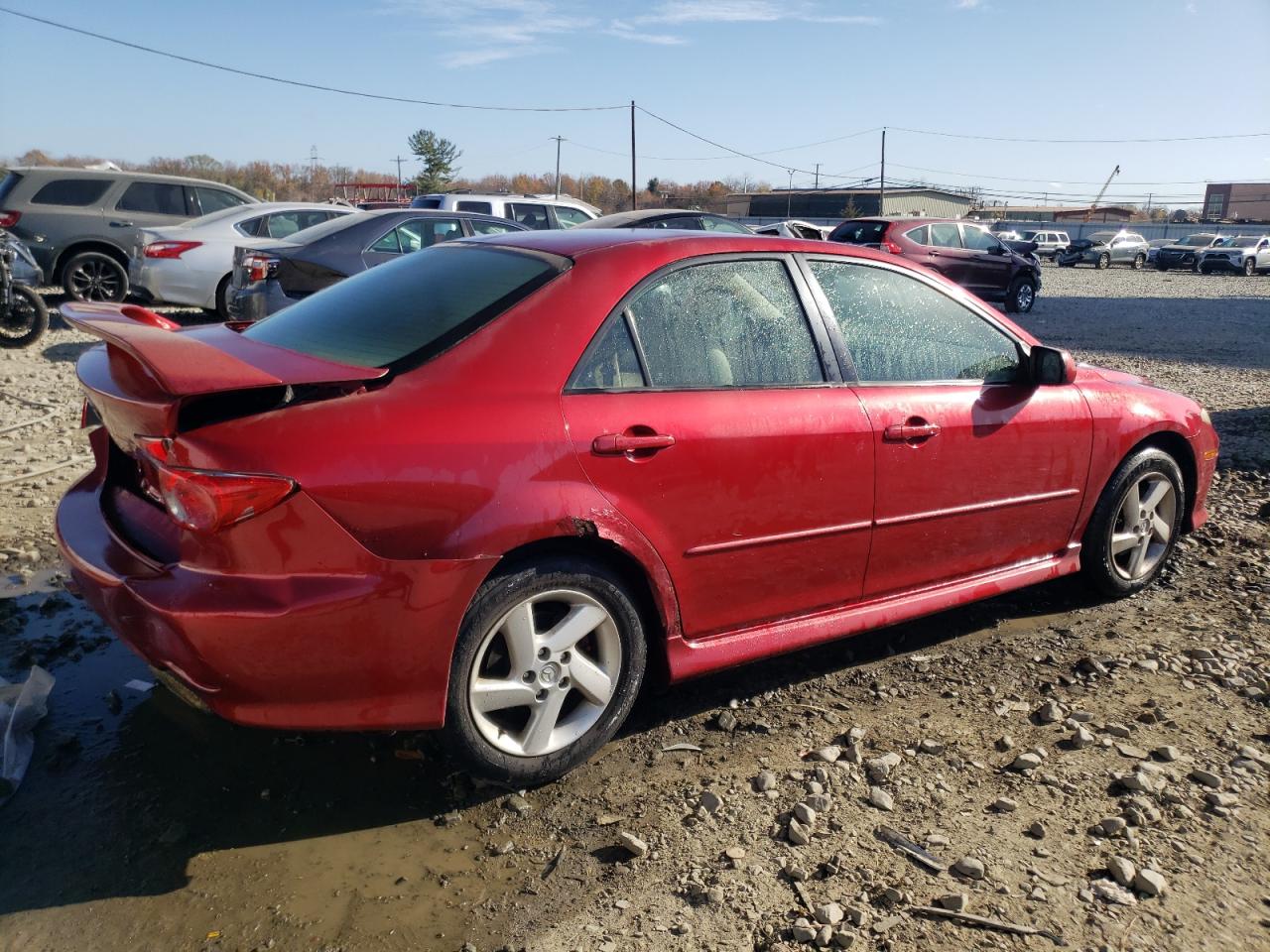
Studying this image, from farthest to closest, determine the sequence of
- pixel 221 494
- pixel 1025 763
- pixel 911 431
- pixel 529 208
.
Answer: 1. pixel 529 208
2. pixel 911 431
3. pixel 1025 763
4. pixel 221 494

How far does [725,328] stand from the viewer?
125 inches

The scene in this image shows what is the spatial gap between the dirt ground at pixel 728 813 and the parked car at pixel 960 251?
43.4ft

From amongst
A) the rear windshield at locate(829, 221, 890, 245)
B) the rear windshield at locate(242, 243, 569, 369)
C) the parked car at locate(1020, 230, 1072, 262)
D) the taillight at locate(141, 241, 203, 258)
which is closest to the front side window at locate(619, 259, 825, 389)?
the rear windshield at locate(242, 243, 569, 369)

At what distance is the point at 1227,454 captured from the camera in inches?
267

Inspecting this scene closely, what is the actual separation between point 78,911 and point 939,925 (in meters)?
2.04

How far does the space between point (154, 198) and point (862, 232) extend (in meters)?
11.1

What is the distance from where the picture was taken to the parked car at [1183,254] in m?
38.8

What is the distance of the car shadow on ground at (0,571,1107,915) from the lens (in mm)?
2488

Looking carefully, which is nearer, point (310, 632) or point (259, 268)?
point (310, 632)

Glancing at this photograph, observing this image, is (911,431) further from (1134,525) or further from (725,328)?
(1134,525)

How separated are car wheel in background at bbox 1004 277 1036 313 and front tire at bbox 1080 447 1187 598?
13910 millimetres

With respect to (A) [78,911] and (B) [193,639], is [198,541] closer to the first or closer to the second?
(B) [193,639]

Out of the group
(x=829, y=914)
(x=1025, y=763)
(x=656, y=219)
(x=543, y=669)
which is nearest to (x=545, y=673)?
(x=543, y=669)

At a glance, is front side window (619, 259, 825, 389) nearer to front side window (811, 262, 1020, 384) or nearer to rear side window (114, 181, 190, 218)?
front side window (811, 262, 1020, 384)
